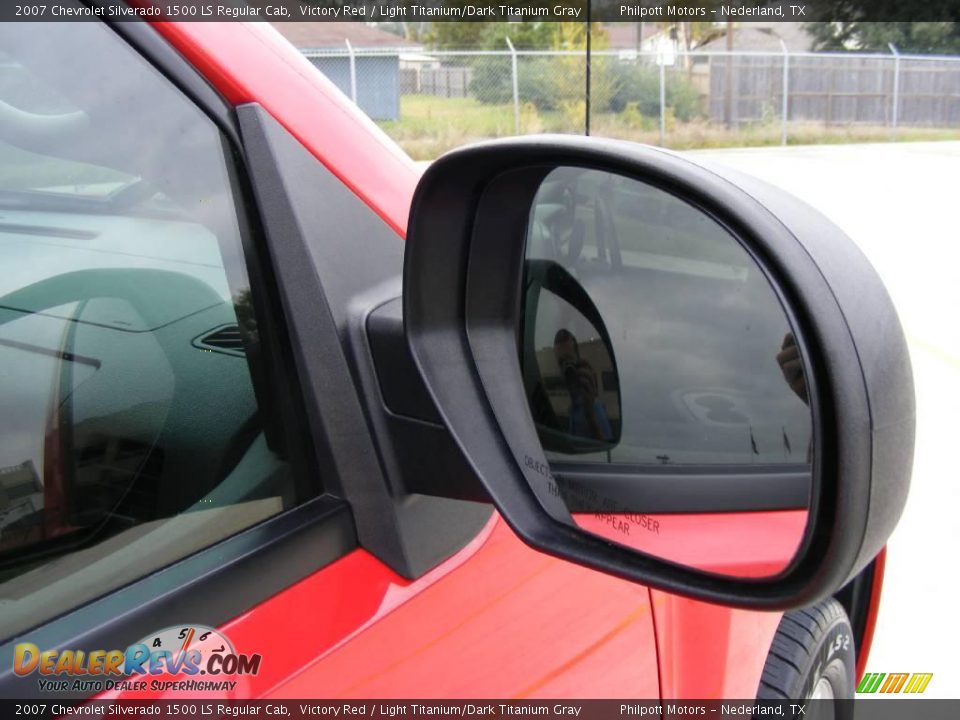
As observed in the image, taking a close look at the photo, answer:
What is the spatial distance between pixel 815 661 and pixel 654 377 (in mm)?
1336

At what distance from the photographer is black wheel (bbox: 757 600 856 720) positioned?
2.10 metres

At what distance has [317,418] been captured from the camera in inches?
47.5

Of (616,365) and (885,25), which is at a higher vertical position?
(885,25)

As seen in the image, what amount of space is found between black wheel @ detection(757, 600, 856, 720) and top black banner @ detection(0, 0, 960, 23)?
1.43 meters

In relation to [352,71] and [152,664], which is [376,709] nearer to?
[152,664]

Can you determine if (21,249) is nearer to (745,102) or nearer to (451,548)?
(451,548)

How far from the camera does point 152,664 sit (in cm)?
97

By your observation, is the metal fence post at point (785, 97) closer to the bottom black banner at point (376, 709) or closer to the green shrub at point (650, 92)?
the green shrub at point (650, 92)

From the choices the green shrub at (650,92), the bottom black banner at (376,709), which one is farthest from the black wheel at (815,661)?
the green shrub at (650,92)

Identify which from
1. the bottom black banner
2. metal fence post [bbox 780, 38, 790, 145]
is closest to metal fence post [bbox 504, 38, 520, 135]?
metal fence post [bbox 780, 38, 790, 145]

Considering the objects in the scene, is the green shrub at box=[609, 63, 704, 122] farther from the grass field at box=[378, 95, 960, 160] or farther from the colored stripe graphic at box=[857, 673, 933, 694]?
the colored stripe graphic at box=[857, 673, 933, 694]

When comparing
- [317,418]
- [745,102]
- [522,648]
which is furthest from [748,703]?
[745,102]

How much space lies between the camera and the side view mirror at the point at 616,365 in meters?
1.08

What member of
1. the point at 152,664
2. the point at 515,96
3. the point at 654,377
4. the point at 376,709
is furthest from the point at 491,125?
the point at 152,664
